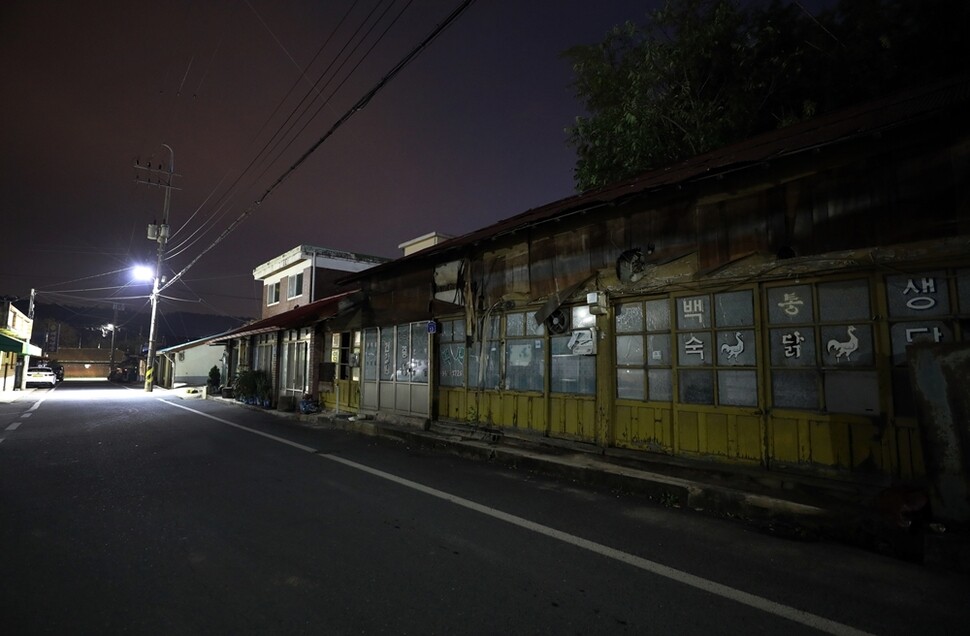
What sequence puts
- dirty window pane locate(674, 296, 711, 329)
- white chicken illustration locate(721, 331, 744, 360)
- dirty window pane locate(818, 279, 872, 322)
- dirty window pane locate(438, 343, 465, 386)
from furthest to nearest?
dirty window pane locate(438, 343, 465, 386)
dirty window pane locate(674, 296, 711, 329)
white chicken illustration locate(721, 331, 744, 360)
dirty window pane locate(818, 279, 872, 322)

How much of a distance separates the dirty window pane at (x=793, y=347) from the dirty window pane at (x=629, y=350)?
197 centimetres

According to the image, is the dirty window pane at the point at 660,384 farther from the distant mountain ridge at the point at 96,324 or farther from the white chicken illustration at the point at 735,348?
the distant mountain ridge at the point at 96,324

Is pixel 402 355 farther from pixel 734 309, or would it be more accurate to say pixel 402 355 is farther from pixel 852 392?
pixel 852 392

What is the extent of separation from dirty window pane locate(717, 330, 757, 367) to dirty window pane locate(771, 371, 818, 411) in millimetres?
377

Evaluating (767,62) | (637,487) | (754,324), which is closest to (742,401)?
(754,324)

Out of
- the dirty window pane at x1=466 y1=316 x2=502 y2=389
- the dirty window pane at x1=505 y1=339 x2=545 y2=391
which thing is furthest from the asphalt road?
the dirty window pane at x1=466 y1=316 x2=502 y2=389

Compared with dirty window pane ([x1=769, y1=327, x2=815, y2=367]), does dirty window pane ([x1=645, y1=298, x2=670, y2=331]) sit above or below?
above

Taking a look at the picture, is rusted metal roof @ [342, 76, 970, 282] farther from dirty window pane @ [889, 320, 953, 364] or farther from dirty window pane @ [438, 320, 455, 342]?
dirty window pane @ [438, 320, 455, 342]

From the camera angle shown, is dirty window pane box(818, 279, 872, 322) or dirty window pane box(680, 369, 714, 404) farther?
dirty window pane box(680, 369, 714, 404)

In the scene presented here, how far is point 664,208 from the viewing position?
7.59 metres

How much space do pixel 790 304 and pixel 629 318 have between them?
239 centimetres

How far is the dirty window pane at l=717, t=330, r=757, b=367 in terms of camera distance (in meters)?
6.52

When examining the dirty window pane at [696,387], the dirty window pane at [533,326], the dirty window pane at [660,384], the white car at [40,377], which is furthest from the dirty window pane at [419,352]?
the white car at [40,377]

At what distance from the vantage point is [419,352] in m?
A: 12.7
